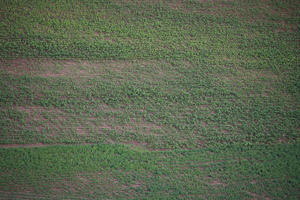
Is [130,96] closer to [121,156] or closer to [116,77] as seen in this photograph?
[116,77]

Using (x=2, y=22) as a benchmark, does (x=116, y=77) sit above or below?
below

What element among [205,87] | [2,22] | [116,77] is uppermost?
[2,22]

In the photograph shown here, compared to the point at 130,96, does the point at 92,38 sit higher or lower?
higher

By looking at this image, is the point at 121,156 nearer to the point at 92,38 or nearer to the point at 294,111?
the point at 92,38

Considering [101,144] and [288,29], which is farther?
[288,29]

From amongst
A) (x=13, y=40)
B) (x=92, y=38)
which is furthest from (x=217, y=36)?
(x=13, y=40)

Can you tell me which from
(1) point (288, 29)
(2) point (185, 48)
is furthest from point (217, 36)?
(1) point (288, 29)
